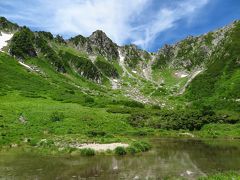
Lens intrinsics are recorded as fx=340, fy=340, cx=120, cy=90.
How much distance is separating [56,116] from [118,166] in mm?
45592

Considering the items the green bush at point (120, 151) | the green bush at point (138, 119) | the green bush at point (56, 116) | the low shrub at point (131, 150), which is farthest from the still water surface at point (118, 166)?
the green bush at point (138, 119)

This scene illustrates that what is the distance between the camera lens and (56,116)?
8112 cm

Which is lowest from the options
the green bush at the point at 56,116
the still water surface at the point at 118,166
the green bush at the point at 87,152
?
the still water surface at the point at 118,166

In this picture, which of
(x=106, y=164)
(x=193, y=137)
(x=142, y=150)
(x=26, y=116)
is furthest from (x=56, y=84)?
(x=106, y=164)

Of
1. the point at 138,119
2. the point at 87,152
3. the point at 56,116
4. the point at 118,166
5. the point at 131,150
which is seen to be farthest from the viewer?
the point at 138,119

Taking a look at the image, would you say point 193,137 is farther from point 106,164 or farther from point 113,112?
point 106,164

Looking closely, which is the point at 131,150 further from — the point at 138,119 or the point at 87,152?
the point at 138,119

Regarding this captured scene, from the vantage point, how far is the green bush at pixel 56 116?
259ft

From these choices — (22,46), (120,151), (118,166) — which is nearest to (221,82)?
(22,46)

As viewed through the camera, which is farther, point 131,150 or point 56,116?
point 56,116

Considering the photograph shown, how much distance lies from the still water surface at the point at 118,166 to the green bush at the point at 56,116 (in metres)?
33.9

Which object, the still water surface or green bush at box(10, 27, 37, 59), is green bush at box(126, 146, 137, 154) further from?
green bush at box(10, 27, 37, 59)

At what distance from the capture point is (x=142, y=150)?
50.9 metres

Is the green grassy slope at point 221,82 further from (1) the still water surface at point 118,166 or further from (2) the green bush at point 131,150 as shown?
(1) the still water surface at point 118,166
